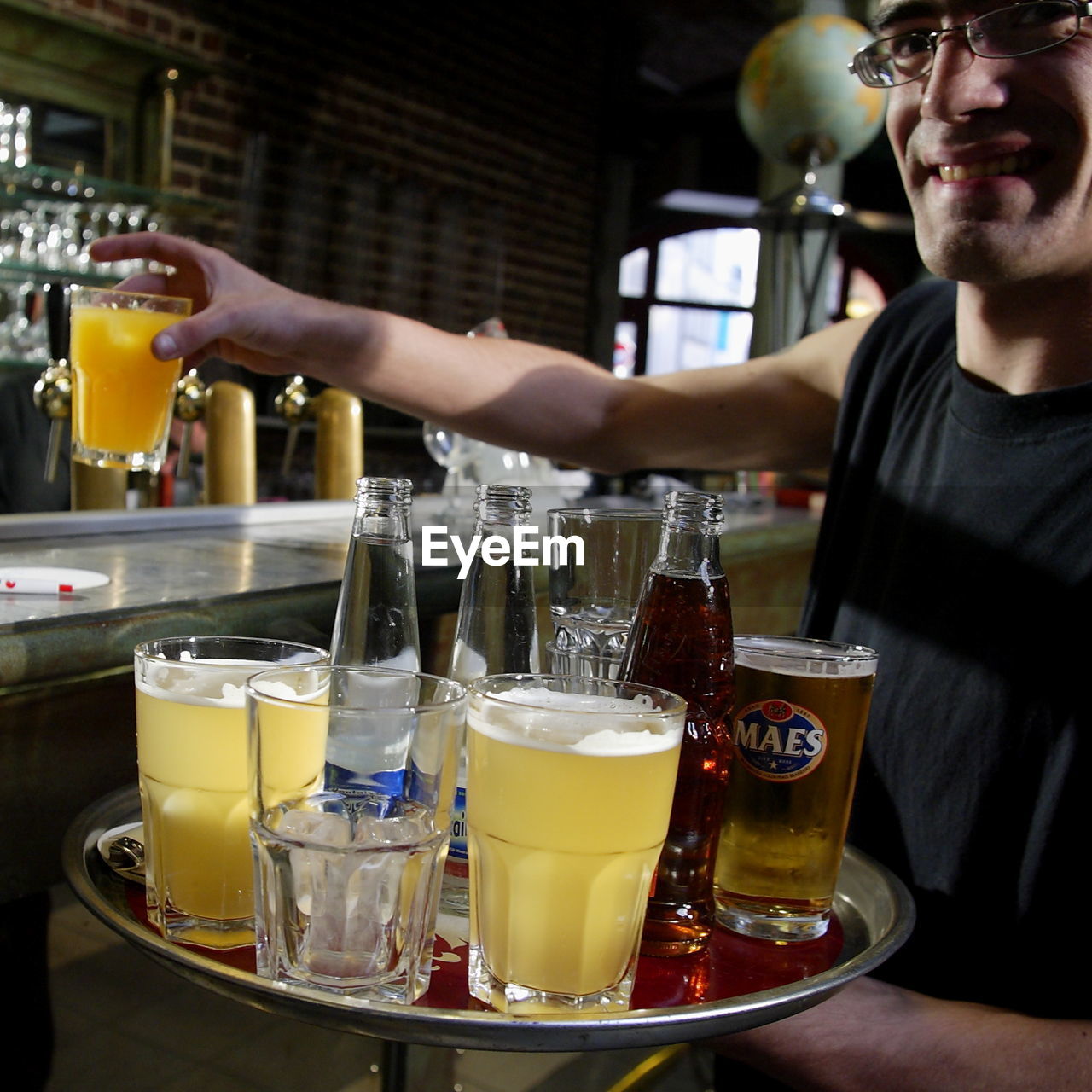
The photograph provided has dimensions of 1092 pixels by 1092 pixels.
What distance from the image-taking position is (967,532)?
1.15 m

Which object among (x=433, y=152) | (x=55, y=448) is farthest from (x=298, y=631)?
(x=433, y=152)

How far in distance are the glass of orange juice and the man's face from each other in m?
0.81

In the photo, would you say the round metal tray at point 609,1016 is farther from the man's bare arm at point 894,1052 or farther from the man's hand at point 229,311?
the man's hand at point 229,311


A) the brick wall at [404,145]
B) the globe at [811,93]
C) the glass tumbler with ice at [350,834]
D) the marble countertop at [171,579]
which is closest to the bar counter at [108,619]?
the marble countertop at [171,579]

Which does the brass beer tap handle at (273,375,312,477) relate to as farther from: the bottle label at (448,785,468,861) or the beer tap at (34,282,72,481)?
the bottle label at (448,785,468,861)

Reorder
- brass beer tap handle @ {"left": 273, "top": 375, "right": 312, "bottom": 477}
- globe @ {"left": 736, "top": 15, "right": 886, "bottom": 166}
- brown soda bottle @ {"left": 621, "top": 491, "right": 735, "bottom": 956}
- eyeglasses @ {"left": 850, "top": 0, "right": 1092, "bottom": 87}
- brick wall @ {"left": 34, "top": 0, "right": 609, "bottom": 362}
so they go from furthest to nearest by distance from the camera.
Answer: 1. brick wall @ {"left": 34, "top": 0, "right": 609, "bottom": 362}
2. globe @ {"left": 736, "top": 15, "right": 886, "bottom": 166}
3. brass beer tap handle @ {"left": 273, "top": 375, "right": 312, "bottom": 477}
4. eyeglasses @ {"left": 850, "top": 0, "right": 1092, "bottom": 87}
5. brown soda bottle @ {"left": 621, "top": 491, "right": 735, "bottom": 956}

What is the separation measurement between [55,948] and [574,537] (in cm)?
109

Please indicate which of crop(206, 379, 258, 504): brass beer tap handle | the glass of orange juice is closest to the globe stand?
crop(206, 379, 258, 504): brass beer tap handle

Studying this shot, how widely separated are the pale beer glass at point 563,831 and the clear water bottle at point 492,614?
0.09 meters

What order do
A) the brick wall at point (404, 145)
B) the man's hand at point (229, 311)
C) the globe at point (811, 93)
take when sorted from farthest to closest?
the brick wall at point (404, 145) < the globe at point (811, 93) < the man's hand at point (229, 311)

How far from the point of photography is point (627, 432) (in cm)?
162

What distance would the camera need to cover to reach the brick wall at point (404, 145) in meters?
4.94

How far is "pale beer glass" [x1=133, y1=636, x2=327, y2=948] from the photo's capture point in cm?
63

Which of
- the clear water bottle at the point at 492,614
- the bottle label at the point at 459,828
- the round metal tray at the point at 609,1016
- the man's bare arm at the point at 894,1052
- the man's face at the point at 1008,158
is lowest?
the man's bare arm at the point at 894,1052
